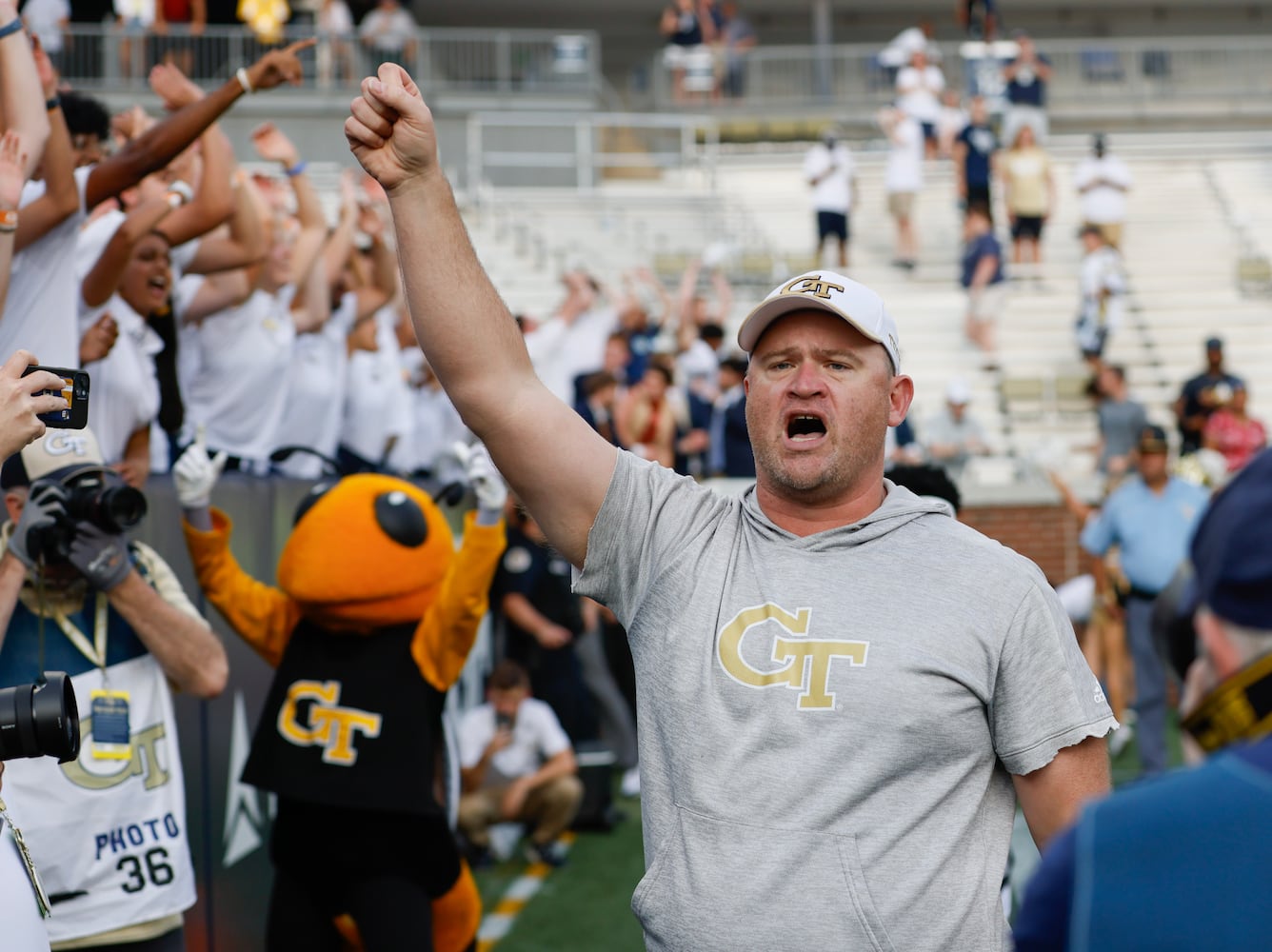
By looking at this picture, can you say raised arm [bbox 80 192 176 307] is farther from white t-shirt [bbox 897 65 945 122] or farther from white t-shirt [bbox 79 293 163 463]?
white t-shirt [bbox 897 65 945 122]

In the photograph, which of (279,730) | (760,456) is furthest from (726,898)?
(279,730)

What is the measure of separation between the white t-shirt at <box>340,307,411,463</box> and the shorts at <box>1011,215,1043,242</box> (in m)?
11.9

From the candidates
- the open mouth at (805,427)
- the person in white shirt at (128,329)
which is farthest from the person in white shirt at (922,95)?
the open mouth at (805,427)

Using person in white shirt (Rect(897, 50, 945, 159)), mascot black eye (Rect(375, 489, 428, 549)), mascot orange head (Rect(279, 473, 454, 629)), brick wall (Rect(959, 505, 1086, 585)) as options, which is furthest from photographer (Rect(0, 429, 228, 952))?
person in white shirt (Rect(897, 50, 945, 159))

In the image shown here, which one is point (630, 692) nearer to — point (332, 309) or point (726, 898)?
point (332, 309)

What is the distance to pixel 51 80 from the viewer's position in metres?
4.76

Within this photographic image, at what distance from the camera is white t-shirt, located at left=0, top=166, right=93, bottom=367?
4.67 metres

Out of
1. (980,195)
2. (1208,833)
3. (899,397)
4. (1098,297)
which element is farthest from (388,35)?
(1208,833)

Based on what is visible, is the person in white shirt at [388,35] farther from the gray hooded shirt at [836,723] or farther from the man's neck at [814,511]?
the gray hooded shirt at [836,723]

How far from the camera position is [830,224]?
19156mm

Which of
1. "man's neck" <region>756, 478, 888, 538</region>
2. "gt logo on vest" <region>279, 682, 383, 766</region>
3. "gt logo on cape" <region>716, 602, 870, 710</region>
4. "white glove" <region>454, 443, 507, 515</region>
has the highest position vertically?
"man's neck" <region>756, 478, 888, 538</region>

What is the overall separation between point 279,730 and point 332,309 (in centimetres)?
452

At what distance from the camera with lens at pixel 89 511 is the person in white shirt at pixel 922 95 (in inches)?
753

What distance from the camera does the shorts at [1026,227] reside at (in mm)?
19391
